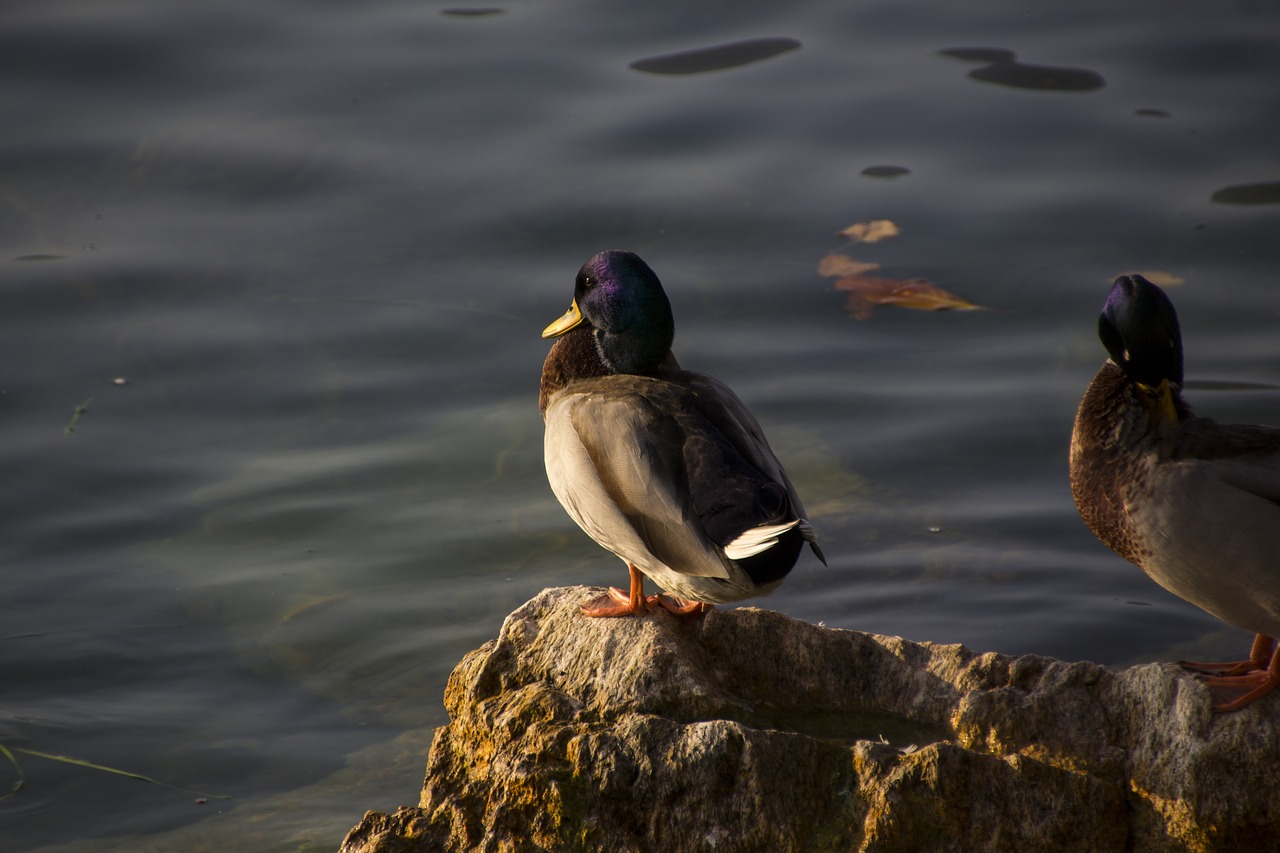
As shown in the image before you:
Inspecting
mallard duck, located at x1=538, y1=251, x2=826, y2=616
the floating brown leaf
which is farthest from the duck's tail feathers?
the floating brown leaf

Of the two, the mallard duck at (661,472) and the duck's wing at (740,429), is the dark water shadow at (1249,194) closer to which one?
the mallard duck at (661,472)

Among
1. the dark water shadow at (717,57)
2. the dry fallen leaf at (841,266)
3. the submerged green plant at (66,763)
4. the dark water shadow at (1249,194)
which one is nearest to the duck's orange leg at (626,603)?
the submerged green plant at (66,763)

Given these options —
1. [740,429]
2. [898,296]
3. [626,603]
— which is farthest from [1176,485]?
[898,296]

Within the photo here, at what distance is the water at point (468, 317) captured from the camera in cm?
561

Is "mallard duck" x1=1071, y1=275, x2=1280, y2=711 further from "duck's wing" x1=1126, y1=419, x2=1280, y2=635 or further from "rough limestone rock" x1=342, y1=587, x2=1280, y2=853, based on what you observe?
"rough limestone rock" x1=342, y1=587, x2=1280, y2=853

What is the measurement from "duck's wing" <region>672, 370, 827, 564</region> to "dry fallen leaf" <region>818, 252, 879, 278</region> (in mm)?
3663

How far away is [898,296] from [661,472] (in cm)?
411

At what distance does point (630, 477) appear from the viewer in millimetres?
3725

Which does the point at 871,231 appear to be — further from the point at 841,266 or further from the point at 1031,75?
the point at 1031,75

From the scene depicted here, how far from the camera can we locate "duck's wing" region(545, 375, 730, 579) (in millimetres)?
3584

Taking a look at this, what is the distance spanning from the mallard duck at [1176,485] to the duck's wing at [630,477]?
42.8 inches

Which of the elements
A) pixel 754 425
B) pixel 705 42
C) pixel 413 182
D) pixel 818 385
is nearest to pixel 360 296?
pixel 413 182

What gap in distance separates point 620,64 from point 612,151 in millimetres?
995

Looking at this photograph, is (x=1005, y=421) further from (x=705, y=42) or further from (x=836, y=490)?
(x=705, y=42)
